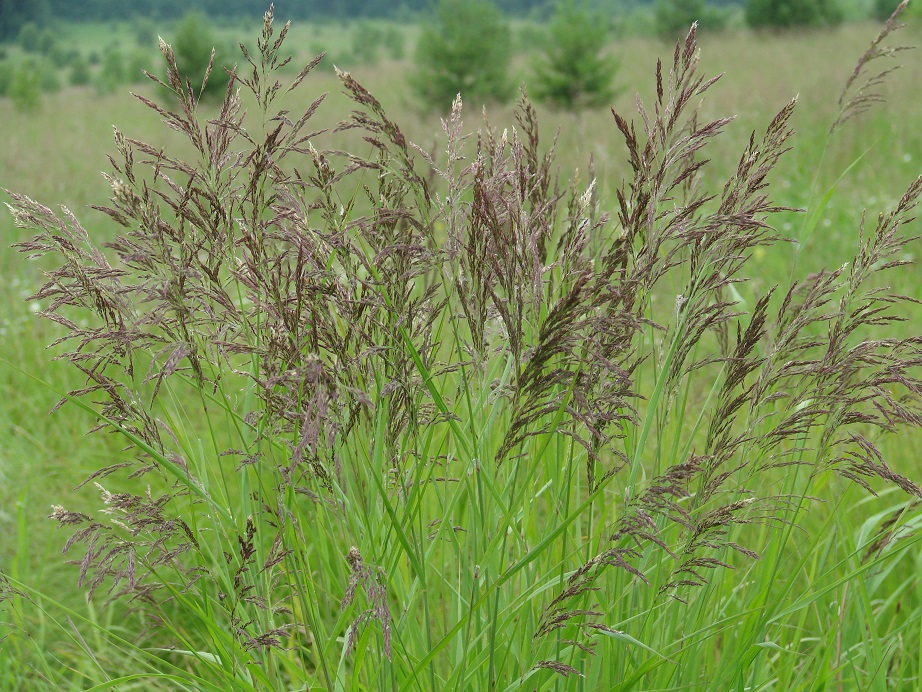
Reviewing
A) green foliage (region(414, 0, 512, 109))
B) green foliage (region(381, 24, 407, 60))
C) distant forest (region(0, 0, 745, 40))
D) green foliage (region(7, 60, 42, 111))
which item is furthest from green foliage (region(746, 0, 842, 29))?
distant forest (region(0, 0, 745, 40))

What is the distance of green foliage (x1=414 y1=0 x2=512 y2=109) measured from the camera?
1683 centimetres

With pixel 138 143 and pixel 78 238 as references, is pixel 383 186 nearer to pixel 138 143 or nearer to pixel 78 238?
pixel 138 143

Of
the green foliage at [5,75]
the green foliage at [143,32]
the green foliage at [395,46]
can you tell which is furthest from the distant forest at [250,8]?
the green foliage at [5,75]

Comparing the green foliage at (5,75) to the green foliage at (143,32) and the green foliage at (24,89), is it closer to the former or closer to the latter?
the green foliage at (24,89)

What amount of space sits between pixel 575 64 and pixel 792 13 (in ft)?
51.2

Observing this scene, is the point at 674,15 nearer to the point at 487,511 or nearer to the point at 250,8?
the point at 487,511

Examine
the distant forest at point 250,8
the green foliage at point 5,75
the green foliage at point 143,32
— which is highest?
the distant forest at point 250,8

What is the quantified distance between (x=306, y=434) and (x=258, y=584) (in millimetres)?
597

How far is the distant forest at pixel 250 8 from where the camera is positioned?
A: 109 metres

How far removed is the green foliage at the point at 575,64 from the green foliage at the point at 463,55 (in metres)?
1.54

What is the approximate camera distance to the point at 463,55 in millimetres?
16938

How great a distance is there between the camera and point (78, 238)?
1.29 m

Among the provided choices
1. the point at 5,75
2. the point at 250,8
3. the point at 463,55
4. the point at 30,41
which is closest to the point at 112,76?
the point at 5,75

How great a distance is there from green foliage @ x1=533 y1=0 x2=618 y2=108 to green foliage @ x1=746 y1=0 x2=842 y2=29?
1431 cm
